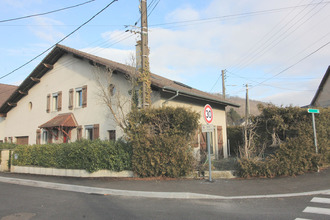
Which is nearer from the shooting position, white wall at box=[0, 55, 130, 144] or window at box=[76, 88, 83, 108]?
white wall at box=[0, 55, 130, 144]

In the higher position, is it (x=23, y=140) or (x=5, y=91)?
(x=5, y=91)

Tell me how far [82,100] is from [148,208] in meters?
12.5

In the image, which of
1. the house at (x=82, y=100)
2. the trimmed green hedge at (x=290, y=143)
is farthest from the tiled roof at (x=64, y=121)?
the trimmed green hedge at (x=290, y=143)

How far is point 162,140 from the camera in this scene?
9.88m

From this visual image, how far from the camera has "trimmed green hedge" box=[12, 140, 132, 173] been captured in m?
10.6

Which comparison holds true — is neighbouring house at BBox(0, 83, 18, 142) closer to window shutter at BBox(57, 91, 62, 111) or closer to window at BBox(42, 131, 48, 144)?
window at BBox(42, 131, 48, 144)

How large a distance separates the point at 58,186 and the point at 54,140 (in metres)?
9.82

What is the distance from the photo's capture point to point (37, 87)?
21500 mm

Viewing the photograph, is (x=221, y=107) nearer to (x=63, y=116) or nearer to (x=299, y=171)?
(x=299, y=171)

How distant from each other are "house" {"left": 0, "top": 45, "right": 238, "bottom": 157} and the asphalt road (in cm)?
552

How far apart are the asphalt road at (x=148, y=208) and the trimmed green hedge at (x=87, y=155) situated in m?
3.08

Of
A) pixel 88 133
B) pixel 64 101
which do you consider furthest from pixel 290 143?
pixel 64 101

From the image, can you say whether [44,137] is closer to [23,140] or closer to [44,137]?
[44,137]

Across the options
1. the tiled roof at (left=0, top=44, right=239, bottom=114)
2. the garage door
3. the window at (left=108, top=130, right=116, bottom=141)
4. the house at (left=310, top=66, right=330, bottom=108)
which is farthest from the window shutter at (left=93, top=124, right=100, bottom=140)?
the house at (left=310, top=66, right=330, bottom=108)
